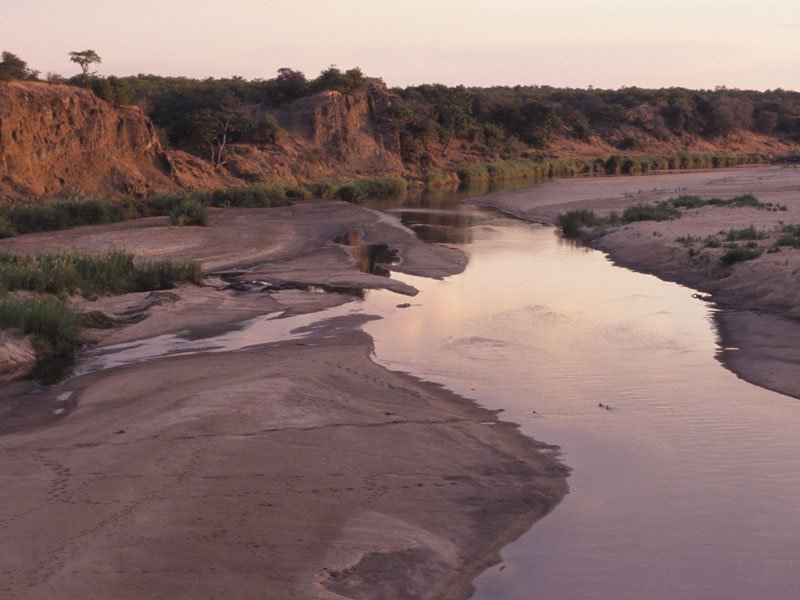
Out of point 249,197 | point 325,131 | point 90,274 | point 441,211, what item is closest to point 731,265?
point 90,274

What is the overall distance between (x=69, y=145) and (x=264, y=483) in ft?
109

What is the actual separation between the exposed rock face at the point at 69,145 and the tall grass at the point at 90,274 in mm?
16796

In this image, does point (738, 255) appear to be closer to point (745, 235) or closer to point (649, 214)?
point (745, 235)

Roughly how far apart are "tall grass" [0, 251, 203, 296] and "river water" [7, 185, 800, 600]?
3.18 metres

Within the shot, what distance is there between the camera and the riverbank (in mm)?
14023

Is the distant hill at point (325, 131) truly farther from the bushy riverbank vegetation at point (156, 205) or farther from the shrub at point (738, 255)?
the shrub at point (738, 255)

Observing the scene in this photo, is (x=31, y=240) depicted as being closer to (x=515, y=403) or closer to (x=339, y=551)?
(x=515, y=403)

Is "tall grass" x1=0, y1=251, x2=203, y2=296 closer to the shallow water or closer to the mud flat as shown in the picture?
the mud flat

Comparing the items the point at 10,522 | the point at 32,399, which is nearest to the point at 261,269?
the point at 32,399

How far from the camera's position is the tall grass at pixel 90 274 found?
54.7 ft

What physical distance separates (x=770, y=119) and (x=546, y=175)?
46096mm

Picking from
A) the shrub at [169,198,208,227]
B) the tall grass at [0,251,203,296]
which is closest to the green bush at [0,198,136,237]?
the shrub at [169,198,208,227]

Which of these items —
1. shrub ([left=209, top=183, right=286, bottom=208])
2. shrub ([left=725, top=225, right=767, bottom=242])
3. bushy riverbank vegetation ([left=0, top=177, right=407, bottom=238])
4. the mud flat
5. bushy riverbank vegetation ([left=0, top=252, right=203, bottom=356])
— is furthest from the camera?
shrub ([left=209, top=183, right=286, bottom=208])

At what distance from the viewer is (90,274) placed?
59.6 feet
